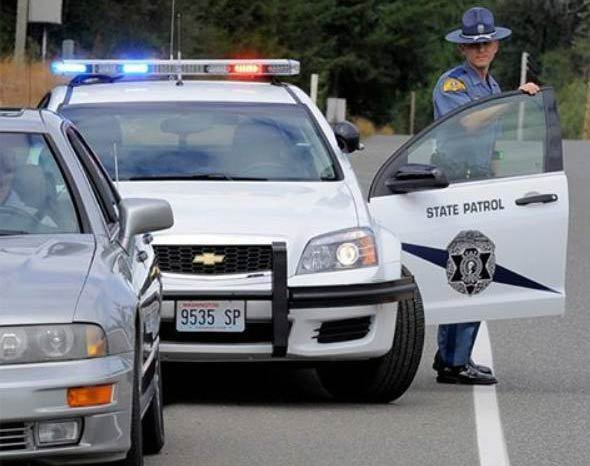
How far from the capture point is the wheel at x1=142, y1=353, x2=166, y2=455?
8.08 m

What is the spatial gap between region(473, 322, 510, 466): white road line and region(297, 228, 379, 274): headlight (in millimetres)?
939

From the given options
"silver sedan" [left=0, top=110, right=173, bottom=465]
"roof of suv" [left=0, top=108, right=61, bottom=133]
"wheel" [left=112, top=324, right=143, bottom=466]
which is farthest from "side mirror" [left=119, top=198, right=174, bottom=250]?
"wheel" [left=112, top=324, right=143, bottom=466]

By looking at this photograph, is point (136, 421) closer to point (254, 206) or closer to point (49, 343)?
point (49, 343)

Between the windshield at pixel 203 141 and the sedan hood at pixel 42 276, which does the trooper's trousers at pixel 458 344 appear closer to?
the windshield at pixel 203 141

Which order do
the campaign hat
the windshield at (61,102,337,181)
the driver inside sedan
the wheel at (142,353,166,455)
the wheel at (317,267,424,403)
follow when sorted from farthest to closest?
the campaign hat → the windshield at (61,102,337,181) → the wheel at (317,267,424,403) → the wheel at (142,353,166,455) → the driver inside sedan

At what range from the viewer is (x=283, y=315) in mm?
9195

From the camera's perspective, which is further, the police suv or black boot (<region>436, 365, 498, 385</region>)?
black boot (<region>436, 365, 498, 385</region>)

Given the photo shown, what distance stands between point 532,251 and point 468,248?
343 millimetres

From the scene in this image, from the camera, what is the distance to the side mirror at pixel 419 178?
1018cm

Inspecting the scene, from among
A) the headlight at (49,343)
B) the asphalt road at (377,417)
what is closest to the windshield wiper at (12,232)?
the headlight at (49,343)

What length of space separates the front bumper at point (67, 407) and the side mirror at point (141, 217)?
99 centimetres

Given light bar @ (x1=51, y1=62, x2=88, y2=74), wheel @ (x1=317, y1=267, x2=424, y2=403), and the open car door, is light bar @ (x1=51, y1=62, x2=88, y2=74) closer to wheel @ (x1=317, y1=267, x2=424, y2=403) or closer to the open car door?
the open car door

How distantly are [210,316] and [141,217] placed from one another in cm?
173

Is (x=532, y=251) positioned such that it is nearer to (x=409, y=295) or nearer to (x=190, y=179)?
(x=409, y=295)
